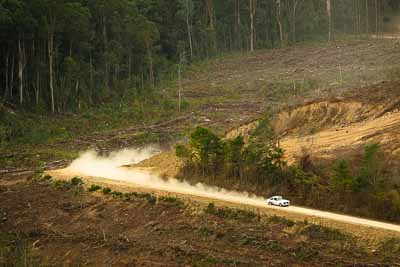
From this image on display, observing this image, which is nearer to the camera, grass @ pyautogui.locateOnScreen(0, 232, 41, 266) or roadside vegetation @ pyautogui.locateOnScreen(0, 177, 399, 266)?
roadside vegetation @ pyautogui.locateOnScreen(0, 177, 399, 266)

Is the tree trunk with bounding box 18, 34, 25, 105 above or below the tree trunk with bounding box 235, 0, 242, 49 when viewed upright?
below

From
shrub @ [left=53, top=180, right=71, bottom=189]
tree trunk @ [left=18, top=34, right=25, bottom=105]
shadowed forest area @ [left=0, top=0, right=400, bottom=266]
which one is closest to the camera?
shadowed forest area @ [left=0, top=0, right=400, bottom=266]

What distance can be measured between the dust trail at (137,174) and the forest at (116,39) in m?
12.1

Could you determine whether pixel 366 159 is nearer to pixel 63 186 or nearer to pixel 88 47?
pixel 63 186

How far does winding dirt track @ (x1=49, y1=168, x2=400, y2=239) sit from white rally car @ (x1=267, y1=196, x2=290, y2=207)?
0.95 ft

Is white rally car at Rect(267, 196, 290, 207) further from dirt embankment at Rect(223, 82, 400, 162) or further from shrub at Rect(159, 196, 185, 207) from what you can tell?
shrub at Rect(159, 196, 185, 207)

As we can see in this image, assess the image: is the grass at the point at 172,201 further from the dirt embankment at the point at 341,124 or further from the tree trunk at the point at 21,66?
the tree trunk at the point at 21,66

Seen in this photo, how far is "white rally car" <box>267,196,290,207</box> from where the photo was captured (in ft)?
81.8

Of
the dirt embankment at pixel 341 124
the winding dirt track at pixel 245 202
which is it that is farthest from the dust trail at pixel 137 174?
the dirt embankment at pixel 341 124

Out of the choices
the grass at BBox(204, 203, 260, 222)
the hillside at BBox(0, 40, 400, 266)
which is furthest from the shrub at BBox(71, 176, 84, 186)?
the grass at BBox(204, 203, 260, 222)

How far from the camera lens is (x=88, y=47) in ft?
180

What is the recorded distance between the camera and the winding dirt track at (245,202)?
21.2 m

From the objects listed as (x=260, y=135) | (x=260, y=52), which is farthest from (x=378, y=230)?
(x=260, y=52)

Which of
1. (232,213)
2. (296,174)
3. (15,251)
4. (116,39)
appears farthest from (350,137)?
(116,39)
